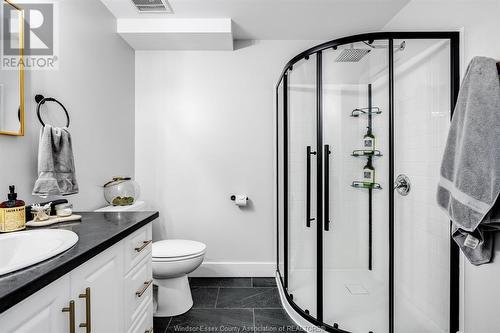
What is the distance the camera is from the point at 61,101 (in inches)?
64.4

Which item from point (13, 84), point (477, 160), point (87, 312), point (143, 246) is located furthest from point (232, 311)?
point (13, 84)

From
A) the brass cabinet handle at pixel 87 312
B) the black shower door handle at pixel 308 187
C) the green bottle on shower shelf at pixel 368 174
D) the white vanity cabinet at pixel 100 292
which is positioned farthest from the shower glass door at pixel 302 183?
the brass cabinet handle at pixel 87 312

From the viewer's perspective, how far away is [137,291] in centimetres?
127

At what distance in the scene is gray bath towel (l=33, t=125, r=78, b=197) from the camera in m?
1.34

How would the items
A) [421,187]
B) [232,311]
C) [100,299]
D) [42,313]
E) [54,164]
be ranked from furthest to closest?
[232,311] → [421,187] → [54,164] → [100,299] → [42,313]

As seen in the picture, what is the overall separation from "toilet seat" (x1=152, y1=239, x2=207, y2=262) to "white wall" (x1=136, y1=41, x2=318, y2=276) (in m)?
0.52

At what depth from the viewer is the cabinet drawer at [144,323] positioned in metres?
1.26

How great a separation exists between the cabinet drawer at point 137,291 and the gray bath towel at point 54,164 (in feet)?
1.98

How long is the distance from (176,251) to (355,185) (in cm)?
153

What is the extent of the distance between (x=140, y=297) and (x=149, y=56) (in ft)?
7.46

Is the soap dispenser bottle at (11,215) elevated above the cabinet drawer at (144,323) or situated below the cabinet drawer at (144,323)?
above

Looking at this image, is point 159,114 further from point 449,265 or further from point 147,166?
point 449,265

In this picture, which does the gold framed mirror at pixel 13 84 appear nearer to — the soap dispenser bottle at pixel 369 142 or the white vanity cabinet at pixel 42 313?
the white vanity cabinet at pixel 42 313

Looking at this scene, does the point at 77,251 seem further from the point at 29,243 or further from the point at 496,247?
the point at 496,247
